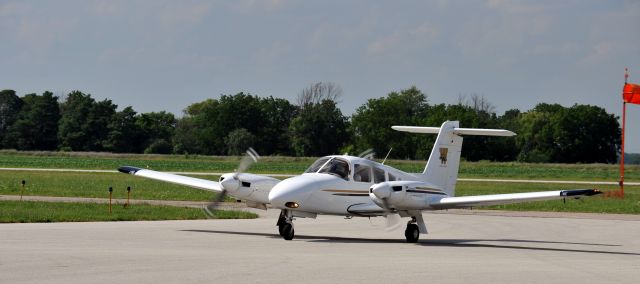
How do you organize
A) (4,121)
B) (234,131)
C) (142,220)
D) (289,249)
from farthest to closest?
(4,121)
(234,131)
(142,220)
(289,249)

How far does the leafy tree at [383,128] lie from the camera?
431ft

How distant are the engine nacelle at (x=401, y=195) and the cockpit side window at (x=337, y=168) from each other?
1.29 metres

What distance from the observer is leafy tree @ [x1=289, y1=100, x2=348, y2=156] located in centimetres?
13575

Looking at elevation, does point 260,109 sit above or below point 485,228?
above

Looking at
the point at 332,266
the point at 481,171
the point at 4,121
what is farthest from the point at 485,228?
the point at 4,121

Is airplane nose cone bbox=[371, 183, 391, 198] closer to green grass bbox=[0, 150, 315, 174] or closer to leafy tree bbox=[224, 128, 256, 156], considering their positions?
green grass bbox=[0, 150, 315, 174]

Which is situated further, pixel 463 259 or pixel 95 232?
pixel 95 232

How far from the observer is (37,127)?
15862cm

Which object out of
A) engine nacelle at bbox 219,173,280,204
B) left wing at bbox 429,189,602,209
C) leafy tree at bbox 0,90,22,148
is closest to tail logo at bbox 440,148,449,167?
left wing at bbox 429,189,602,209

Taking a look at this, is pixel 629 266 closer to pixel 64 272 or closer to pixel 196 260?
pixel 196 260

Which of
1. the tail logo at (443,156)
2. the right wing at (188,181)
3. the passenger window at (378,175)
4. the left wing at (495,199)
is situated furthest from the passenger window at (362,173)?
the right wing at (188,181)

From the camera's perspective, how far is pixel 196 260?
752 inches

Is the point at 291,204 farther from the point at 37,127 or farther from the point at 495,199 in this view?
the point at 37,127

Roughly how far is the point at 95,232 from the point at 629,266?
13741mm
